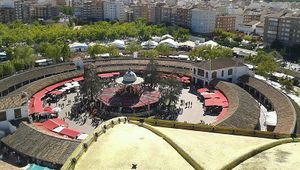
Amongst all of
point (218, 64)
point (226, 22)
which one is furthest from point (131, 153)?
point (226, 22)

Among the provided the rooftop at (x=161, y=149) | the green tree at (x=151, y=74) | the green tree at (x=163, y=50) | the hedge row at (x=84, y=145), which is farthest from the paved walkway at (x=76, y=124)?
the green tree at (x=163, y=50)

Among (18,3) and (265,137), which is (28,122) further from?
(18,3)

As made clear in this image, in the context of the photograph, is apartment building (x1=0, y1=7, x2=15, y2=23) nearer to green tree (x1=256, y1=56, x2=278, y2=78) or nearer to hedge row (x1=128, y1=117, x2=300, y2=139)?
green tree (x1=256, y1=56, x2=278, y2=78)

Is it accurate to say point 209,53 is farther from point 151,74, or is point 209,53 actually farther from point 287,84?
point 151,74

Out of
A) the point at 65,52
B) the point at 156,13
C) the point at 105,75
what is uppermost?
the point at 156,13

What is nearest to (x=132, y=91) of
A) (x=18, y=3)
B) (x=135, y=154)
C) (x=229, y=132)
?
(x=229, y=132)

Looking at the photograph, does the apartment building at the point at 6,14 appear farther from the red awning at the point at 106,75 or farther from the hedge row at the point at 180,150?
the hedge row at the point at 180,150
